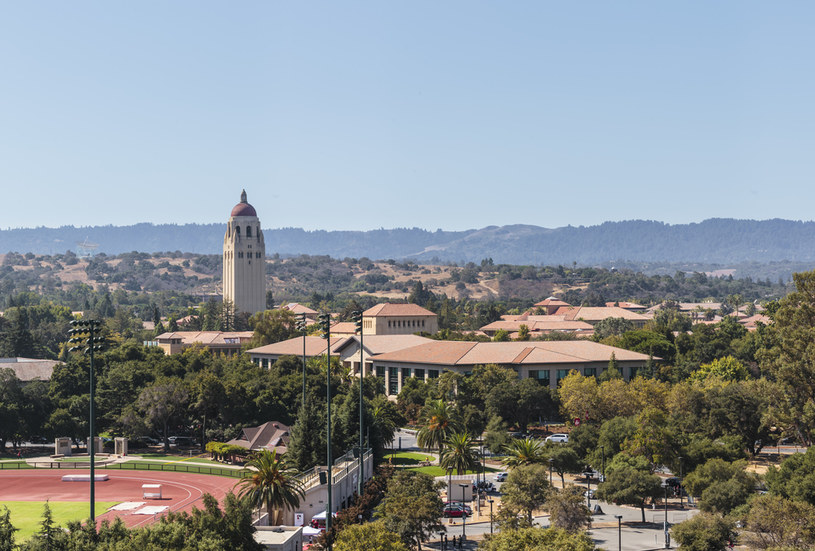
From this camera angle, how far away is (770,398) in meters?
87.8

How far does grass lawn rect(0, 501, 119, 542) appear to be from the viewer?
6991cm

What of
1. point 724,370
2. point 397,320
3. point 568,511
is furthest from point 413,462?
point 397,320

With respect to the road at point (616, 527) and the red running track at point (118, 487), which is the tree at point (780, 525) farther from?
the red running track at point (118, 487)

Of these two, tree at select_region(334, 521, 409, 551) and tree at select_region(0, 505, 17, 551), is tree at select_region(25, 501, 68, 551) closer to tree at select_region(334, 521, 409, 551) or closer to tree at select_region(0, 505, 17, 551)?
tree at select_region(0, 505, 17, 551)

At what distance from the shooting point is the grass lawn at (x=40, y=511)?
229 ft

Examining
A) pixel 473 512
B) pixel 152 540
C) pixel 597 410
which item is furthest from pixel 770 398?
pixel 152 540

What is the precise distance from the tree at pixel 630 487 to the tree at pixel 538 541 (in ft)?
78.0

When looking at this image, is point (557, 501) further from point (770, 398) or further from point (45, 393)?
point (45, 393)

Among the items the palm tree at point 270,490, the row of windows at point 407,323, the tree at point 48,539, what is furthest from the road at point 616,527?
Answer: the row of windows at point 407,323

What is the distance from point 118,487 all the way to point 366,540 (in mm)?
41560

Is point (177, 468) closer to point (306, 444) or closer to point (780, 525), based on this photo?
point (306, 444)

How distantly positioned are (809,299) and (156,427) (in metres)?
60.5

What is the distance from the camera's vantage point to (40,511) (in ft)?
243

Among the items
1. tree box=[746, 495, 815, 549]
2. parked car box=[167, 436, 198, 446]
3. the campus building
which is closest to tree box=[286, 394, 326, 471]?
tree box=[746, 495, 815, 549]
